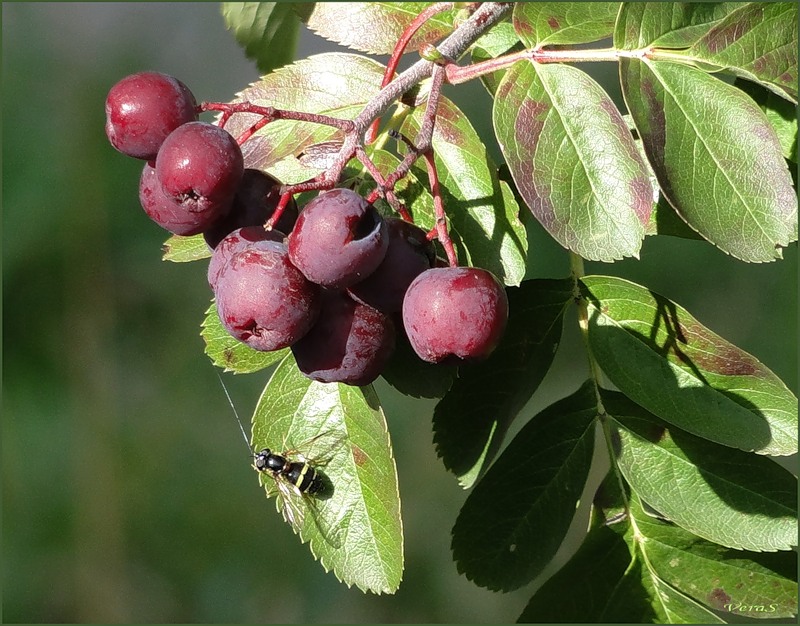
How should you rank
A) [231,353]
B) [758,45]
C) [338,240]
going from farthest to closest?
[231,353] < [758,45] < [338,240]

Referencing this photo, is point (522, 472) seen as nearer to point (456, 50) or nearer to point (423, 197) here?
point (423, 197)

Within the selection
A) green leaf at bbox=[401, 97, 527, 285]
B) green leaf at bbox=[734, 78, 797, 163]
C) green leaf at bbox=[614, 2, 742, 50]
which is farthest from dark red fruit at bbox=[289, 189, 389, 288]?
green leaf at bbox=[734, 78, 797, 163]

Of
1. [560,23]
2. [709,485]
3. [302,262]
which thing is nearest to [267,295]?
[302,262]

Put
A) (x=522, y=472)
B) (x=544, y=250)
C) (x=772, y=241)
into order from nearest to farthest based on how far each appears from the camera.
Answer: (x=772, y=241)
(x=522, y=472)
(x=544, y=250)

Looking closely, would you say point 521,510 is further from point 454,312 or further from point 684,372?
point 454,312

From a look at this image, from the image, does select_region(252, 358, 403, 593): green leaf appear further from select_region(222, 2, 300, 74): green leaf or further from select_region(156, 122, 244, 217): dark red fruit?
select_region(222, 2, 300, 74): green leaf

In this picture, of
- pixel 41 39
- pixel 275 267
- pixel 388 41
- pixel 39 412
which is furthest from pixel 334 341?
pixel 41 39

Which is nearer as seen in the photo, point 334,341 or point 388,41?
point 334,341
